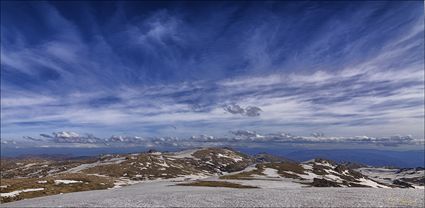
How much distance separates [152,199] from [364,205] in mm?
24478

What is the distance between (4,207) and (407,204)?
46.8 metres

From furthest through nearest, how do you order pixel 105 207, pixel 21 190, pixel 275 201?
pixel 21 190, pixel 275 201, pixel 105 207

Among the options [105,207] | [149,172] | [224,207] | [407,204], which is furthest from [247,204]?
[149,172]

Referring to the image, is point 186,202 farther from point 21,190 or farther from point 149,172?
point 149,172

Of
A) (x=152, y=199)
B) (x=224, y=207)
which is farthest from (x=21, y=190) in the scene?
(x=224, y=207)

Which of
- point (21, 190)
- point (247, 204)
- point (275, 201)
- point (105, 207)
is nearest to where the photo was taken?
point (105, 207)

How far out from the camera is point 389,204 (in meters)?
39.7

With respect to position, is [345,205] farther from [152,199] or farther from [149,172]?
[149,172]

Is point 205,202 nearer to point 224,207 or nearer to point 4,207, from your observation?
point 224,207

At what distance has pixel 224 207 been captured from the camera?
1438 inches

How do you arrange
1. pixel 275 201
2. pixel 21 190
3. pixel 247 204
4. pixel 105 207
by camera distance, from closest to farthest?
pixel 105 207 → pixel 247 204 → pixel 275 201 → pixel 21 190

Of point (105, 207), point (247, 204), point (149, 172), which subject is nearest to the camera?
point (105, 207)

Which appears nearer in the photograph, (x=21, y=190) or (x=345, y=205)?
(x=345, y=205)

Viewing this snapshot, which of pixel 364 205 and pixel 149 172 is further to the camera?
pixel 149 172
